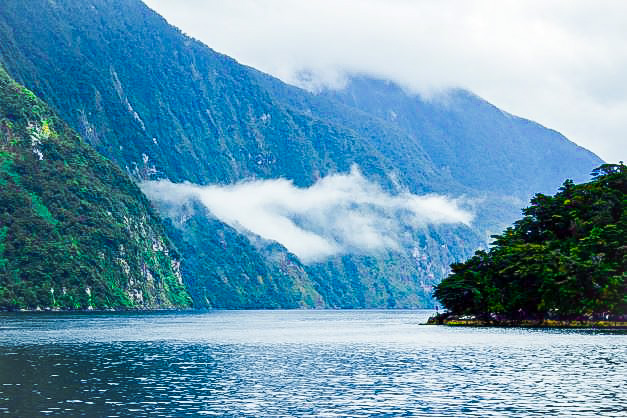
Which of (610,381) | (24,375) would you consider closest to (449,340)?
(610,381)

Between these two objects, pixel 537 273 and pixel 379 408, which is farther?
pixel 537 273

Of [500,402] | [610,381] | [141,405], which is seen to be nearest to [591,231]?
[610,381]

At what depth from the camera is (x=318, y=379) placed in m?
87.4

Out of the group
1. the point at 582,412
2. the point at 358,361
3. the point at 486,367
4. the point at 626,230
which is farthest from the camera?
the point at 626,230

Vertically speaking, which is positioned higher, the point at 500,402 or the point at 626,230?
the point at 626,230

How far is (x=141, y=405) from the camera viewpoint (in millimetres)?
68562

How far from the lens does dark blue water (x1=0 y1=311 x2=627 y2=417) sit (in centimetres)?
6694

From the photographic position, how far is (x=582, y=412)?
63719 millimetres

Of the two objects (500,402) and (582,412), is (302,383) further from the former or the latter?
(582,412)

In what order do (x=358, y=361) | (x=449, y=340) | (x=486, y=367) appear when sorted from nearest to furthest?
(x=486, y=367) → (x=358, y=361) → (x=449, y=340)

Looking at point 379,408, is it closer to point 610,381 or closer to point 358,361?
point 610,381

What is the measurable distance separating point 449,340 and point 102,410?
99.5 meters

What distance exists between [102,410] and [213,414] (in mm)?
8984

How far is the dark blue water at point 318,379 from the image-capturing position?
6694 centimetres
